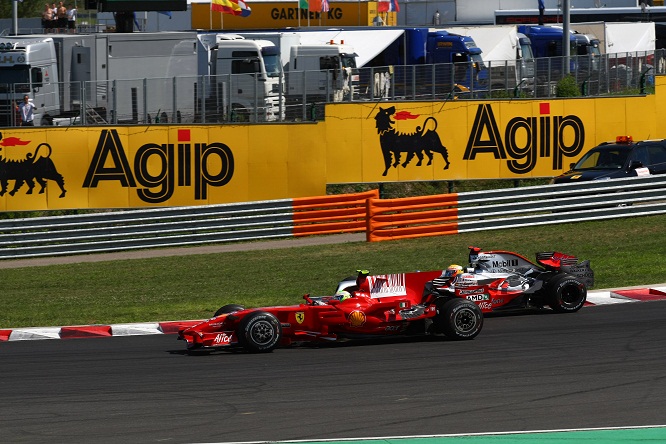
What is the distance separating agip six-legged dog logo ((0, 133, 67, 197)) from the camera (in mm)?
25859

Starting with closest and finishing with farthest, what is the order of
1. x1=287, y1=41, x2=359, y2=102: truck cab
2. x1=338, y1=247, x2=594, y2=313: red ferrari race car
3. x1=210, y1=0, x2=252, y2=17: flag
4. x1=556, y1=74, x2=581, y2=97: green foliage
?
x1=338, y1=247, x2=594, y2=313: red ferrari race car < x1=287, y1=41, x2=359, y2=102: truck cab < x1=556, y1=74, x2=581, y2=97: green foliage < x1=210, y1=0, x2=252, y2=17: flag

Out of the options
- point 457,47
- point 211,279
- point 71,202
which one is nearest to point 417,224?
point 211,279

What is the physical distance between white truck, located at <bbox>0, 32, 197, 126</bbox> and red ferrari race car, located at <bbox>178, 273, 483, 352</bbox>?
13.9m

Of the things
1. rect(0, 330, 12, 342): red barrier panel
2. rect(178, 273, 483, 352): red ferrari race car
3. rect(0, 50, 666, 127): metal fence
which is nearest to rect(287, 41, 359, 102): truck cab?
rect(0, 50, 666, 127): metal fence

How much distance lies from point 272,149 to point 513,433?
58.4ft

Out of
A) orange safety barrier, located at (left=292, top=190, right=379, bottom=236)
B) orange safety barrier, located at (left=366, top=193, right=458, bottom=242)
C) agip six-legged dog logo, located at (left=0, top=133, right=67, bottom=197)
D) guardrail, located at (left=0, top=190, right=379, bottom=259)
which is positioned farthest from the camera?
agip six-legged dog logo, located at (left=0, top=133, right=67, bottom=197)

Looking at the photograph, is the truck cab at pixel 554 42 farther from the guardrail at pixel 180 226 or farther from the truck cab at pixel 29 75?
the guardrail at pixel 180 226

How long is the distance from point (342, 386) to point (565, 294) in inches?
189

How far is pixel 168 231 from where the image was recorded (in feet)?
78.2

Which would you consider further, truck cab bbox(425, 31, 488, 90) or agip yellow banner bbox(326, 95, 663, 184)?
truck cab bbox(425, 31, 488, 90)

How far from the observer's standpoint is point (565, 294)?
14883mm

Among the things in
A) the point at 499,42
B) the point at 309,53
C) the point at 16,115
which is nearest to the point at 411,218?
the point at 16,115

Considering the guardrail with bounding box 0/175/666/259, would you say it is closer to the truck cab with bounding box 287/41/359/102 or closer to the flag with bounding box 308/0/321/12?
the truck cab with bounding box 287/41/359/102

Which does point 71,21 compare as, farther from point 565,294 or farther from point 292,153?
point 565,294
